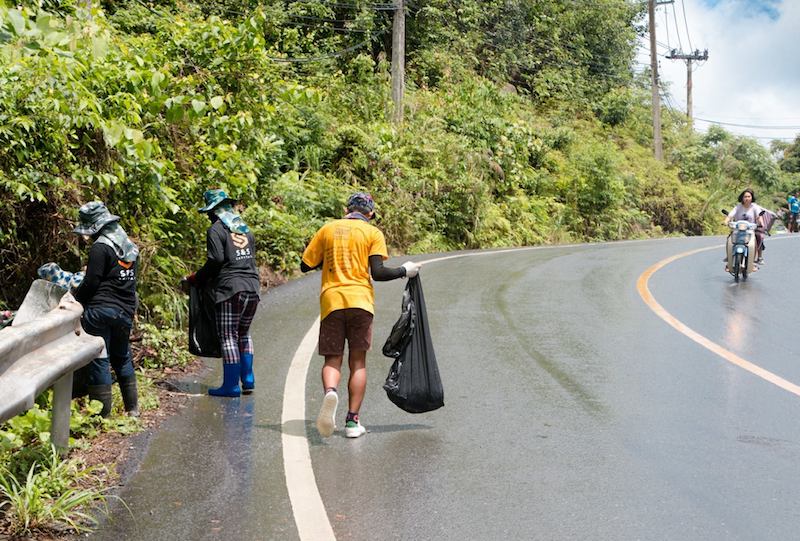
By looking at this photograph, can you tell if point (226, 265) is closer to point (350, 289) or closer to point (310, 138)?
point (350, 289)

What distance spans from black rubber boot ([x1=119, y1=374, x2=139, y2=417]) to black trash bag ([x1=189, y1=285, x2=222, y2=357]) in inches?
38.4

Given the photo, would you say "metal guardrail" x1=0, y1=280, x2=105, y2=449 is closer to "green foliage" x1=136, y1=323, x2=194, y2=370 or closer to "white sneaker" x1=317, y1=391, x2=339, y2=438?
"white sneaker" x1=317, y1=391, x2=339, y2=438

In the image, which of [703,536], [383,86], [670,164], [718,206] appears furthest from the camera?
[670,164]

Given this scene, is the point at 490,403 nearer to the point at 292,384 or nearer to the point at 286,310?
the point at 292,384

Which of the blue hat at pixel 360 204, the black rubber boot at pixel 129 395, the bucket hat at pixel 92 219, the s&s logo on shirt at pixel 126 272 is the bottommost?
the black rubber boot at pixel 129 395

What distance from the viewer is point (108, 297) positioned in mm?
6719

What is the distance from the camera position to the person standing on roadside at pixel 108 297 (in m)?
6.56

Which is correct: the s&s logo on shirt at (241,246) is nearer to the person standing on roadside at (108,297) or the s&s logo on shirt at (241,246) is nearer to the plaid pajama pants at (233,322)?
the plaid pajama pants at (233,322)

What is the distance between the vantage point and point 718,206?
41.5 m

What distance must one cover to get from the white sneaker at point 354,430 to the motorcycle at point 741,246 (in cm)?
1209

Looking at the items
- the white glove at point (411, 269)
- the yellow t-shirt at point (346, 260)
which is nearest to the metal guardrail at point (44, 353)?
the yellow t-shirt at point (346, 260)

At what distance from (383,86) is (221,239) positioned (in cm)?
2236

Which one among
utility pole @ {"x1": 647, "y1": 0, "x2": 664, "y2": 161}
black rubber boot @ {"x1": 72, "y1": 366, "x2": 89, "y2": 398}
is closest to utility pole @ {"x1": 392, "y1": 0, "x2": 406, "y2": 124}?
black rubber boot @ {"x1": 72, "y1": 366, "x2": 89, "y2": 398}

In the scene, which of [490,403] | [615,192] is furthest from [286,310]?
[615,192]
